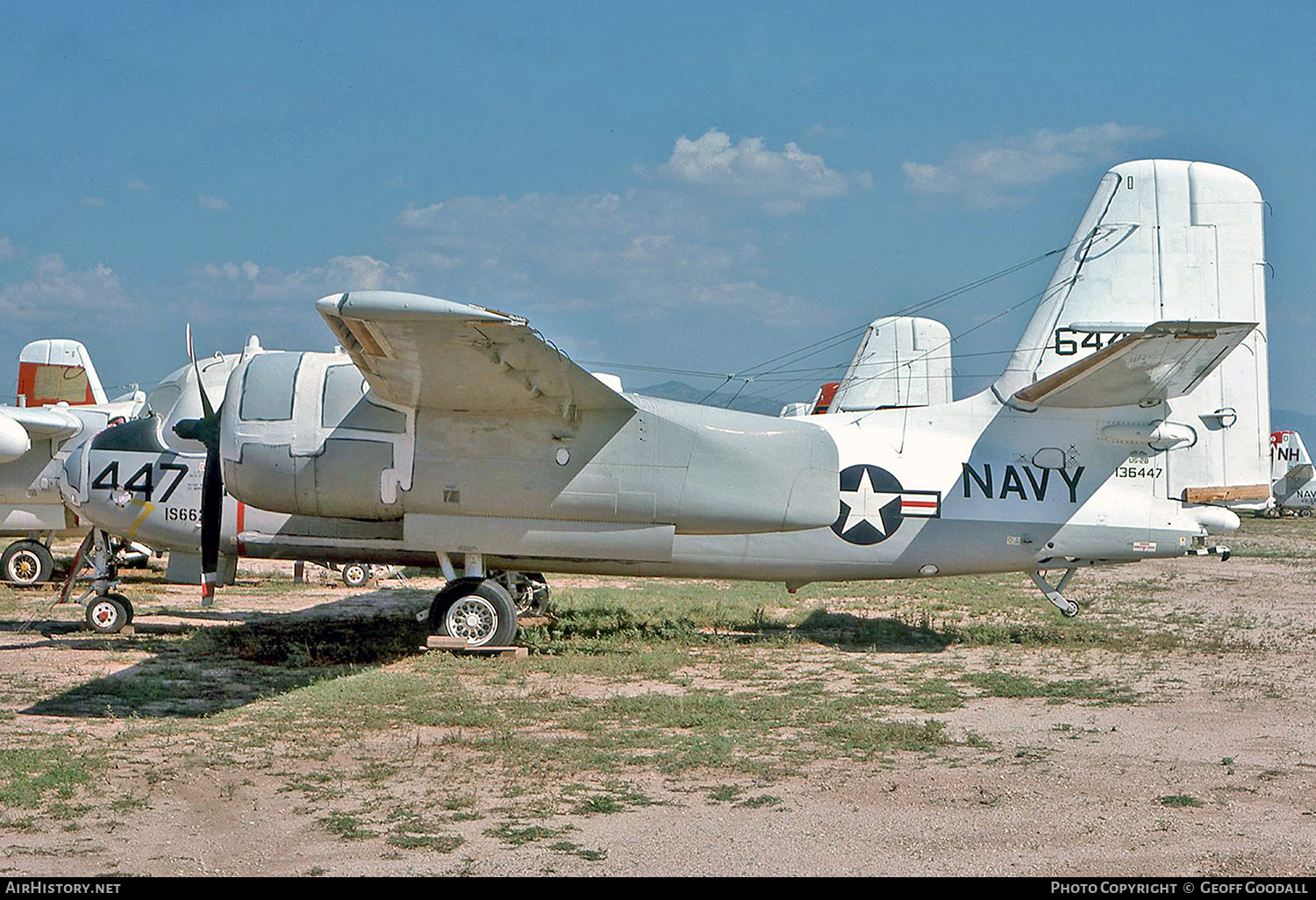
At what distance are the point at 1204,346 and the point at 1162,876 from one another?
7.72m

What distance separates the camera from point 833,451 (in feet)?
39.7

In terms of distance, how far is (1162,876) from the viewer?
5.18 metres

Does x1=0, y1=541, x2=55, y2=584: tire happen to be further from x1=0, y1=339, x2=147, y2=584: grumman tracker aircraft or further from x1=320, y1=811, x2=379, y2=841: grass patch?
x1=320, y1=811, x2=379, y2=841: grass patch

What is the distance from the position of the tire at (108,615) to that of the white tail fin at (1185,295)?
10.8 m

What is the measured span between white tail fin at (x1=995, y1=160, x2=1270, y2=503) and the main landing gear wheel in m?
6.34

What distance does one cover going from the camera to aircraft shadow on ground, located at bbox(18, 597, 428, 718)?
948 cm

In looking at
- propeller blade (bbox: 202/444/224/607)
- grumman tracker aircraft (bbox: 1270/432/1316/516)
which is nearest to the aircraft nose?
propeller blade (bbox: 202/444/224/607)

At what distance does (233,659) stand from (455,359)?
4.36m

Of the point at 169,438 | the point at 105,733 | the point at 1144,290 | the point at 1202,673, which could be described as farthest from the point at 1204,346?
the point at 169,438

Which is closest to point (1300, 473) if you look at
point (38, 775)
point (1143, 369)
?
point (1143, 369)

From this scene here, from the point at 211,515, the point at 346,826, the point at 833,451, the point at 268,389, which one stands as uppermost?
the point at 268,389

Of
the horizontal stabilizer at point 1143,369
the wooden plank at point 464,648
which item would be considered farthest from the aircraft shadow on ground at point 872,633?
the wooden plank at point 464,648

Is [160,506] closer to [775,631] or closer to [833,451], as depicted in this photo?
[775,631]

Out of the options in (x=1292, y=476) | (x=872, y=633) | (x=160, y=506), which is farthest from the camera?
(x=1292, y=476)
